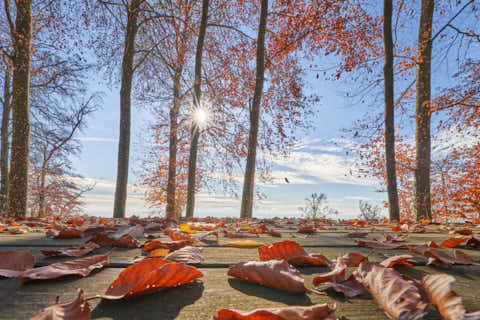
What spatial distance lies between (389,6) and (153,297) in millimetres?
6804

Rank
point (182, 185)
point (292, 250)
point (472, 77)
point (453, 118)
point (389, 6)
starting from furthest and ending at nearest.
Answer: point (182, 185) → point (453, 118) → point (472, 77) → point (389, 6) → point (292, 250)

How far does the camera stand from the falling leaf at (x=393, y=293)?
586 millimetres

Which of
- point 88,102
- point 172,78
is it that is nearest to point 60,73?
point 88,102

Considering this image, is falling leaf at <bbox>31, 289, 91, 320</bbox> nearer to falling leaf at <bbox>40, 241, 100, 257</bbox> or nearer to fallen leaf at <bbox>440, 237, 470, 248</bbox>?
falling leaf at <bbox>40, 241, 100, 257</bbox>

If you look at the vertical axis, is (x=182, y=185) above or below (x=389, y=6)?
below

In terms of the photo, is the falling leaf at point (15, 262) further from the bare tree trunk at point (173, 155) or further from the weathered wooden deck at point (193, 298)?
the bare tree trunk at point (173, 155)

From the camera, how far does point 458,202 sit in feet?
28.6

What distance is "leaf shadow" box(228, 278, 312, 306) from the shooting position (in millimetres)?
702

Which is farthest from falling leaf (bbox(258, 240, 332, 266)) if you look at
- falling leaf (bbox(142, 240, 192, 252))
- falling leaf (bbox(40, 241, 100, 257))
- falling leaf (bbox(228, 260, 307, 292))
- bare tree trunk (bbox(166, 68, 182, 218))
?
bare tree trunk (bbox(166, 68, 182, 218))

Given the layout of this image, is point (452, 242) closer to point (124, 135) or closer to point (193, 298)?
point (193, 298)

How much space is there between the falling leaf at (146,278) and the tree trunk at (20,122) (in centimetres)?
594

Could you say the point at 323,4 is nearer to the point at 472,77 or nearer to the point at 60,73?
the point at 472,77

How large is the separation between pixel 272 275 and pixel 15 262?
0.93 m

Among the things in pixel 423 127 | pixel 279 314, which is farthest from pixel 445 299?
pixel 423 127
